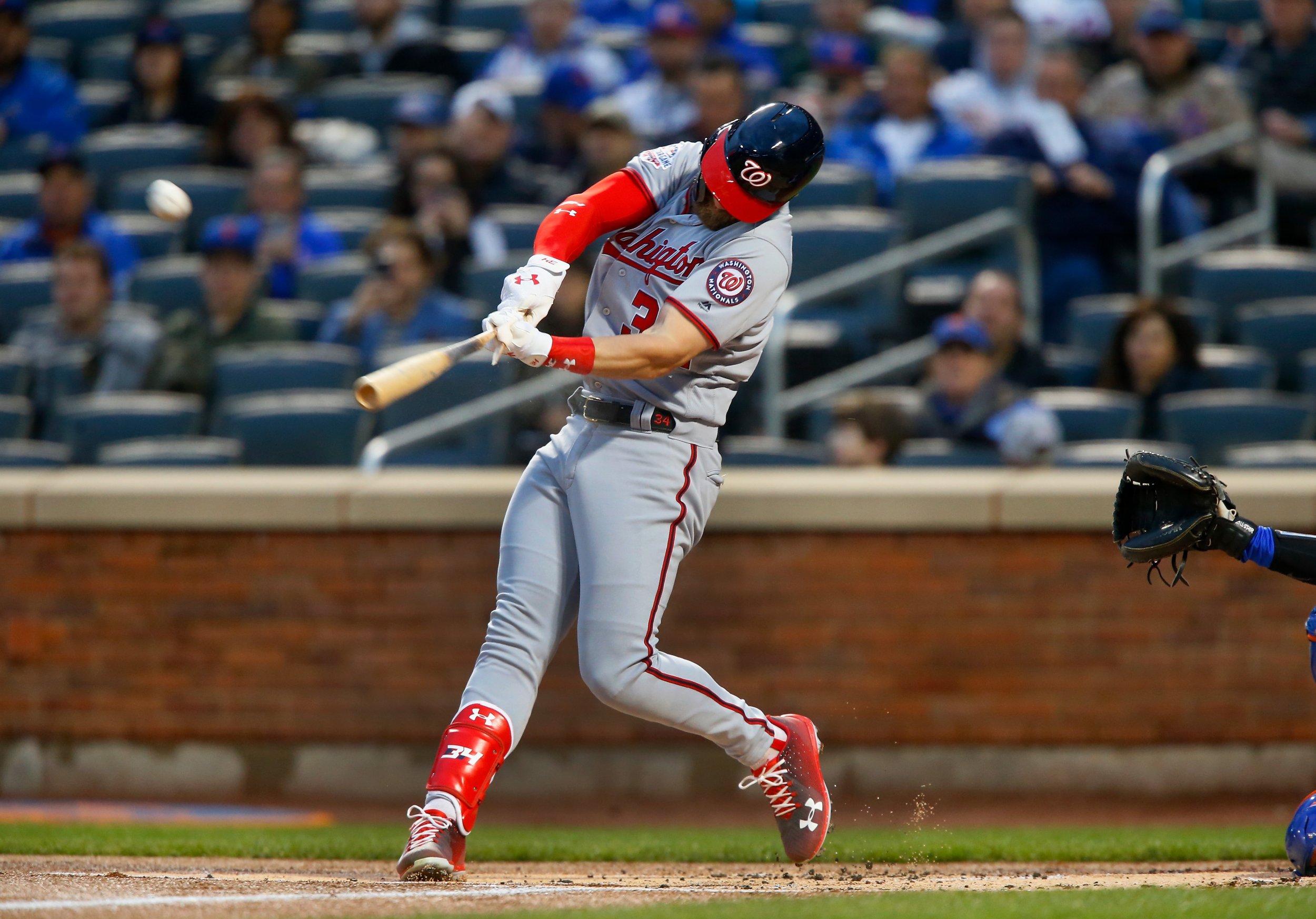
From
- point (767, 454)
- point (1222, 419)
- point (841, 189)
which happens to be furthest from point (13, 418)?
point (1222, 419)

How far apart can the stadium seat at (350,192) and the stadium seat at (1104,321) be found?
4084 mm

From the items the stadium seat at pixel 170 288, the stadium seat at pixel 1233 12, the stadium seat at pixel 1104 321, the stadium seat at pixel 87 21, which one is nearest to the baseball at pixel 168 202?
the stadium seat at pixel 170 288

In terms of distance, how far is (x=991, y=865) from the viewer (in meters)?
4.78

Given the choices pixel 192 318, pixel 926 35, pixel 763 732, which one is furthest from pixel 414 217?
pixel 763 732

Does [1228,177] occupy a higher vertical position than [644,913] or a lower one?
higher

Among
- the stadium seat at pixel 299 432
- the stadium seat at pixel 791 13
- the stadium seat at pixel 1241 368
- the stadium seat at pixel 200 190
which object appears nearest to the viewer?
the stadium seat at pixel 1241 368

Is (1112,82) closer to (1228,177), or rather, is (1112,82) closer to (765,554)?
(1228,177)

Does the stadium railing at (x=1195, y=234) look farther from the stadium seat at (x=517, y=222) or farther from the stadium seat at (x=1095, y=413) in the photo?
the stadium seat at (x=517, y=222)

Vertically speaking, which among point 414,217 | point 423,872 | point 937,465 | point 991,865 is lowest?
point 991,865

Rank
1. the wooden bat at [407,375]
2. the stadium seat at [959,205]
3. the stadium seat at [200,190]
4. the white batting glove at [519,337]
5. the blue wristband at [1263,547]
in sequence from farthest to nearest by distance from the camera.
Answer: the stadium seat at [200,190]
the stadium seat at [959,205]
the blue wristband at [1263,547]
the white batting glove at [519,337]
the wooden bat at [407,375]

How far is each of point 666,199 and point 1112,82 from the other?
536 centimetres

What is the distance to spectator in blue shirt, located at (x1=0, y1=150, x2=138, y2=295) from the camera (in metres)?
8.80

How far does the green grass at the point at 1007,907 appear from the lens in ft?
10.6

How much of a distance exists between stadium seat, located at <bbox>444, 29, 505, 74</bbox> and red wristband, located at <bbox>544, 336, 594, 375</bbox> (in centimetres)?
720
